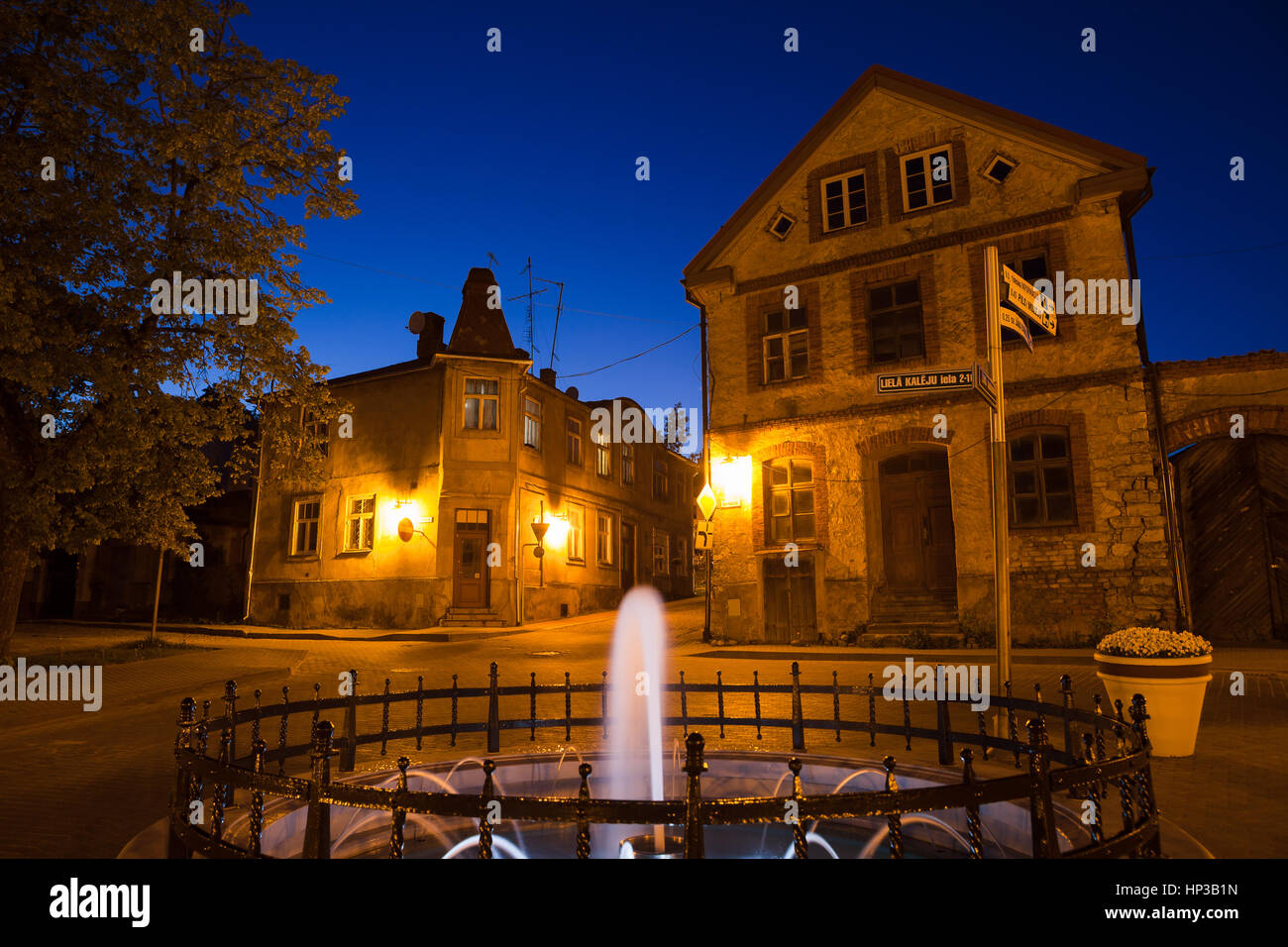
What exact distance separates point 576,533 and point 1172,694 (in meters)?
23.4

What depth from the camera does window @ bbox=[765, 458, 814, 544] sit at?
60.1 feet

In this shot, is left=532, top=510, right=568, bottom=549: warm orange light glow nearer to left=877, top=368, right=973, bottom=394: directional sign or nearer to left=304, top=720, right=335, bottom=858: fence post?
left=877, top=368, right=973, bottom=394: directional sign

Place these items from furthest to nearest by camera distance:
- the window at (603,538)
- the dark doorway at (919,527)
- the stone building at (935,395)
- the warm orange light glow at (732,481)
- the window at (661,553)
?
1. the window at (661,553)
2. the window at (603,538)
3. the warm orange light glow at (732,481)
4. the dark doorway at (919,527)
5. the stone building at (935,395)

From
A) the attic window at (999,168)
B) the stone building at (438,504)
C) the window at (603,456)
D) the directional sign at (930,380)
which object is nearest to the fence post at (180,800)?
the directional sign at (930,380)

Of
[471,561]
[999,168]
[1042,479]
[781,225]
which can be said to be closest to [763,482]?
[1042,479]

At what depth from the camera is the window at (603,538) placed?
30828 mm

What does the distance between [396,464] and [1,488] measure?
1303 cm

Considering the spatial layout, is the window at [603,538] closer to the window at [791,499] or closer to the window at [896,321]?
the window at [791,499]

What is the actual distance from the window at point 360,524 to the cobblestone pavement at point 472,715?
5935 mm

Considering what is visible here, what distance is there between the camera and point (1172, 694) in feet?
22.4

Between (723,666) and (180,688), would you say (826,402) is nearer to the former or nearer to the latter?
(723,666)

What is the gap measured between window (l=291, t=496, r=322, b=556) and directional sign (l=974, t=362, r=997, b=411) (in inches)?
954

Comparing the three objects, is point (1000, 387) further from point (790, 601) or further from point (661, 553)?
point (661, 553)
